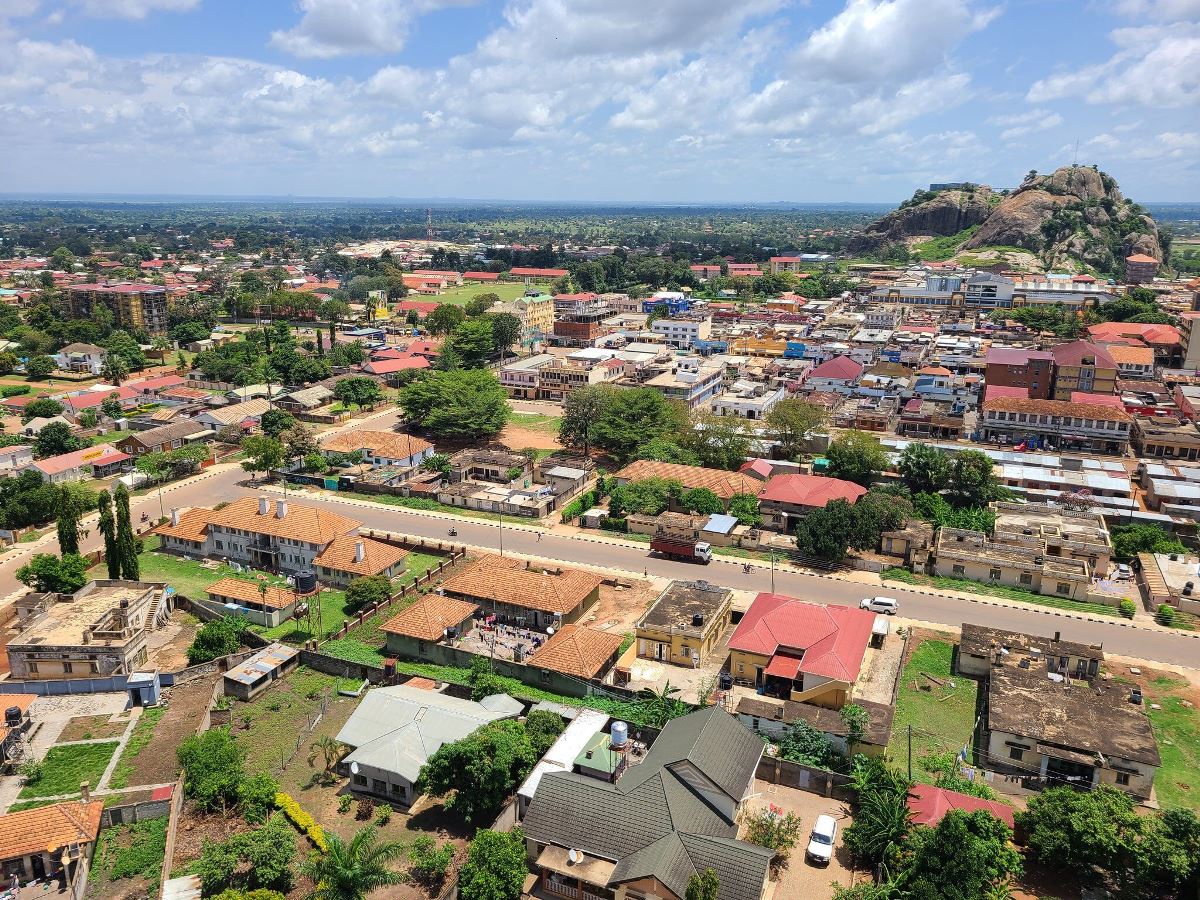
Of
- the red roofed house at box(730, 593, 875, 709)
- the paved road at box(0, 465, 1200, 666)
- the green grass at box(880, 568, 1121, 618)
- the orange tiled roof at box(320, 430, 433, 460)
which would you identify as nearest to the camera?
the red roofed house at box(730, 593, 875, 709)

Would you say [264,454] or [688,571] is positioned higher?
[264,454]

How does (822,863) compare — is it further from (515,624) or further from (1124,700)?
(515,624)

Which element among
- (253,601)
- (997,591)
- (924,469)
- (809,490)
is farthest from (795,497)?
(253,601)

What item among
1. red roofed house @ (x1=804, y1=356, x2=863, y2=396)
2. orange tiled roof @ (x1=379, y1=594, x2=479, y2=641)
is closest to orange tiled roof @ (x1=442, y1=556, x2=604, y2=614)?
orange tiled roof @ (x1=379, y1=594, x2=479, y2=641)

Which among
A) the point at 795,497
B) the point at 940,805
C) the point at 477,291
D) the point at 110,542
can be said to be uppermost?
the point at 477,291

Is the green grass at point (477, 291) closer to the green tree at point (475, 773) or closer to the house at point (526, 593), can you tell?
the house at point (526, 593)

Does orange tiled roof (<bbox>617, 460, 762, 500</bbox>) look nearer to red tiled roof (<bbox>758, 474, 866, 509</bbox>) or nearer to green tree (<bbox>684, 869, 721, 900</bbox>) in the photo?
red tiled roof (<bbox>758, 474, 866, 509</bbox>)

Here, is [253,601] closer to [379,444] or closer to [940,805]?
[379,444]
